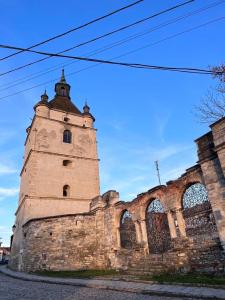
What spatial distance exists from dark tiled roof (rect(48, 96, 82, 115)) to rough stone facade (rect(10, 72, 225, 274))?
1646 millimetres

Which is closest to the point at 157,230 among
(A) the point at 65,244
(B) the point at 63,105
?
(A) the point at 65,244

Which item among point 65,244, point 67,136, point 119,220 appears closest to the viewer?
point 119,220

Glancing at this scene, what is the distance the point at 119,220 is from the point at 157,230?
3.23 m

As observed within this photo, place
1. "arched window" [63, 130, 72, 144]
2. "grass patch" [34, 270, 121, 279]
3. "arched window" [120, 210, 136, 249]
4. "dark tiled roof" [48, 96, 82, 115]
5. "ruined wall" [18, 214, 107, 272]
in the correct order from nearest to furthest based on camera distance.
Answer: "grass patch" [34, 270, 121, 279] < "arched window" [120, 210, 136, 249] < "ruined wall" [18, 214, 107, 272] < "arched window" [63, 130, 72, 144] < "dark tiled roof" [48, 96, 82, 115]

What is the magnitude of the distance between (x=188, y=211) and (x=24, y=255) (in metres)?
12.3

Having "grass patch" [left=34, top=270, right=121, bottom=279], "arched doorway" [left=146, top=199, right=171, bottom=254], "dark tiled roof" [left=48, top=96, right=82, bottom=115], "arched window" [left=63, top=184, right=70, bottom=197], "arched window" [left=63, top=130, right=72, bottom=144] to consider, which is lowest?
"grass patch" [left=34, top=270, right=121, bottom=279]

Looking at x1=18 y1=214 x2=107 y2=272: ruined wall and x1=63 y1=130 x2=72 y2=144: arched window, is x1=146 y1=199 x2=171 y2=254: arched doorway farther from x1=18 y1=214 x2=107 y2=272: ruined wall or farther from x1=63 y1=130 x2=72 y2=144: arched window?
x1=63 y1=130 x2=72 y2=144: arched window

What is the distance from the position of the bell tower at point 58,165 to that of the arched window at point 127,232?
7.33 m

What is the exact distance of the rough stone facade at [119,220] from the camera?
9.66 metres

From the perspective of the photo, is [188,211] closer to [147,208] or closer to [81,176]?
[147,208]

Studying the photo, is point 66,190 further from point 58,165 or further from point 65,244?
point 65,244

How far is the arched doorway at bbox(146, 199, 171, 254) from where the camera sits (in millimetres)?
12656

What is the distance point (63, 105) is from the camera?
2820 centimetres

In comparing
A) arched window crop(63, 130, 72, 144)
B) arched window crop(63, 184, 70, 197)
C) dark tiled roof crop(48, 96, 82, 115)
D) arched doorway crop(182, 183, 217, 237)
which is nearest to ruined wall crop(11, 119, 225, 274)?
arched doorway crop(182, 183, 217, 237)
